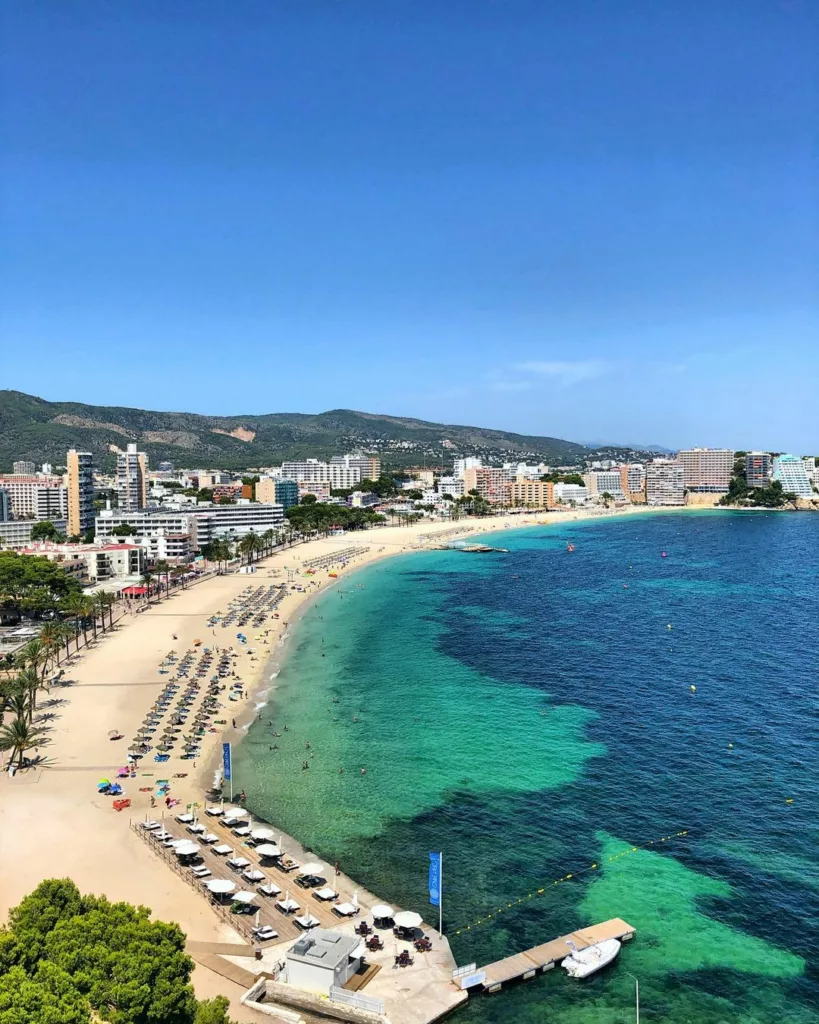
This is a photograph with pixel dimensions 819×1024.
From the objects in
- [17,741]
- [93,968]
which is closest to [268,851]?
[93,968]

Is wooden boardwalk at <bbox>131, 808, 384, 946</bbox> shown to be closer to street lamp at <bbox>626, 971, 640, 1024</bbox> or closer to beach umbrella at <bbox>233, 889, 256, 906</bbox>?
beach umbrella at <bbox>233, 889, 256, 906</bbox>

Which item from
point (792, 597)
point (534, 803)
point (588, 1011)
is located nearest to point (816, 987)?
point (588, 1011)

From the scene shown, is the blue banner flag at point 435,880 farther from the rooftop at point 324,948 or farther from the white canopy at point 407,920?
the rooftop at point 324,948

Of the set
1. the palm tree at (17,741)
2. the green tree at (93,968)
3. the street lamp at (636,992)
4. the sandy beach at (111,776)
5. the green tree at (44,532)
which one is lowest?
the street lamp at (636,992)

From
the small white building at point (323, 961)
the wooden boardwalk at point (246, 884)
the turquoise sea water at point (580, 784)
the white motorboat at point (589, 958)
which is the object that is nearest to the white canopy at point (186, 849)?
the wooden boardwalk at point (246, 884)

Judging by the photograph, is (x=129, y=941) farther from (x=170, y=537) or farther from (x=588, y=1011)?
(x=170, y=537)

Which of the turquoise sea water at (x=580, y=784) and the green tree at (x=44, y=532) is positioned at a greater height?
the green tree at (x=44, y=532)
